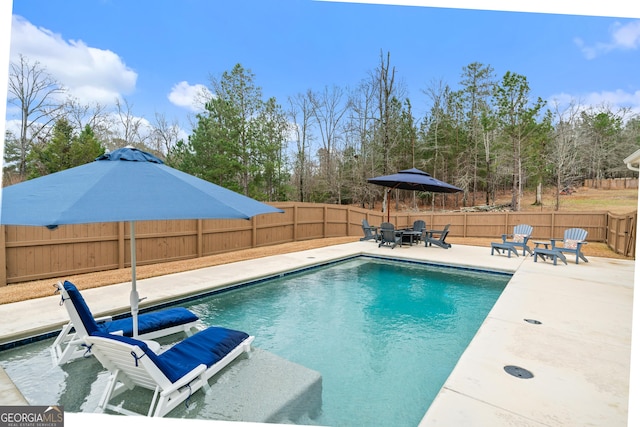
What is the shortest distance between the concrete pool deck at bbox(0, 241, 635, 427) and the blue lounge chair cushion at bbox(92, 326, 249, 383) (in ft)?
3.90

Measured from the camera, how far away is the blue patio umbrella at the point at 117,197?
6.62 ft

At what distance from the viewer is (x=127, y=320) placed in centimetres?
355

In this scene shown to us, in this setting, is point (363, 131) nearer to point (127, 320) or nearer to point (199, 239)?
point (199, 239)

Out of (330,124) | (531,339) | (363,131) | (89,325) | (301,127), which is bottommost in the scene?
(531,339)

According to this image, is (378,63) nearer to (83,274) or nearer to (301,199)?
(301,199)

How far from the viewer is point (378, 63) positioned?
62.6 feet

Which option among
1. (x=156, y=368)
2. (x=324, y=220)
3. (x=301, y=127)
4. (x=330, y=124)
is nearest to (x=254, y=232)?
(x=324, y=220)

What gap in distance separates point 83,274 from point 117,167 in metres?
5.24

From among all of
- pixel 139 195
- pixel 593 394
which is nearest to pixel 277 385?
pixel 139 195

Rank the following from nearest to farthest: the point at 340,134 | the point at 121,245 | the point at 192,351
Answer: the point at 192,351
the point at 121,245
the point at 340,134

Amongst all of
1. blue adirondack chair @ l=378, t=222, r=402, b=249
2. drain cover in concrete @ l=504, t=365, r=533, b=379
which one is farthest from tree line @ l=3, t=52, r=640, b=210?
drain cover in concrete @ l=504, t=365, r=533, b=379

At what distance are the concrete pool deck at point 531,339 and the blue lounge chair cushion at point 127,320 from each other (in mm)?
709

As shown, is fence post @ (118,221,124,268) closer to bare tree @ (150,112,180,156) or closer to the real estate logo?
the real estate logo

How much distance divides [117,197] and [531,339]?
14.0ft
